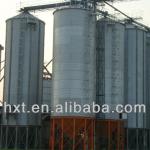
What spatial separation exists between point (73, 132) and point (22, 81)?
1206 centimetres

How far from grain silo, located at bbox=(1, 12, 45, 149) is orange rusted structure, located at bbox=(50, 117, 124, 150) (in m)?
6.26

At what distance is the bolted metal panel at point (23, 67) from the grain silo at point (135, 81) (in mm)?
11241

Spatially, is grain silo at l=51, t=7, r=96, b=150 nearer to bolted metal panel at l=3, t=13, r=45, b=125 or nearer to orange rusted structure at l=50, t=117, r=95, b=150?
orange rusted structure at l=50, t=117, r=95, b=150

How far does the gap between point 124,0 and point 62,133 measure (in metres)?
19.5

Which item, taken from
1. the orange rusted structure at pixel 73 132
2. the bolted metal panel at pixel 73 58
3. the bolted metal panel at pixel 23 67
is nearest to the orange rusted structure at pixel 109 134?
the orange rusted structure at pixel 73 132

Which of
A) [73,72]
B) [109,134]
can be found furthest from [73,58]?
[109,134]

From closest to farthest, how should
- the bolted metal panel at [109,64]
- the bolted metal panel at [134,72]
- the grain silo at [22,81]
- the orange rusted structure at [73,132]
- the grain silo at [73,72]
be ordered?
the orange rusted structure at [73,132], the grain silo at [73,72], the bolted metal panel at [109,64], the grain silo at [22,81], the bolted metal panel at [134,72]

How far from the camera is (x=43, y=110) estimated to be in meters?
55.7

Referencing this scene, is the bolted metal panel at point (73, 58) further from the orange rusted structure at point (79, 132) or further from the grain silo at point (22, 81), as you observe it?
the grain silo at point (22, 81)

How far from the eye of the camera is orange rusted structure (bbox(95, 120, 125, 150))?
153ft

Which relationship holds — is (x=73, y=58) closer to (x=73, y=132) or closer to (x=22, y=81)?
(x=73, y=132)

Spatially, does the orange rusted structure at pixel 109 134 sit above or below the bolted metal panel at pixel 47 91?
below

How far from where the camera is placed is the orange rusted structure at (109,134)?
46.6 m

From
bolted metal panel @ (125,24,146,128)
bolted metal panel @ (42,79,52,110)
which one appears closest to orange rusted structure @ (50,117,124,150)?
bolted metal panel @ (125,24,146,128)
